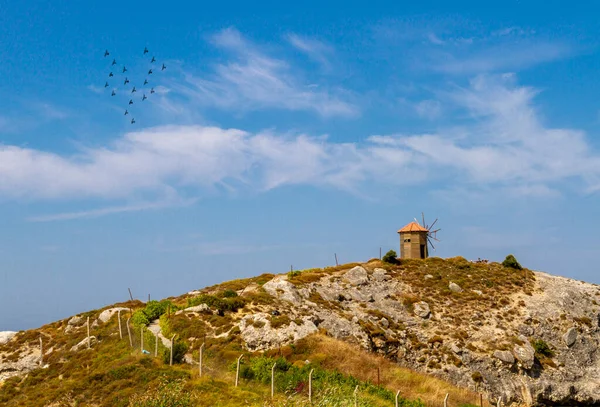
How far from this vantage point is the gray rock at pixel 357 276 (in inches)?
2874

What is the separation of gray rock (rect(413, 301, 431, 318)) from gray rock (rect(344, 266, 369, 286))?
749cm

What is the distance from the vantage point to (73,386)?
42.4m

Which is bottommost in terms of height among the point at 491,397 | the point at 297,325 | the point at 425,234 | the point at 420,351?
the point at 491,397

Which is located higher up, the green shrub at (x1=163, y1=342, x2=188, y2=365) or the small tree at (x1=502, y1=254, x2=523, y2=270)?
the small tree at (x1=502, y1=254, x2=523, y2=270)

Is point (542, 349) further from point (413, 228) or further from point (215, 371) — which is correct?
point (215, 371)

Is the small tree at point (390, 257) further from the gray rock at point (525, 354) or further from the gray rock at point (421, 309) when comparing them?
the gray rock at point (525, 354)

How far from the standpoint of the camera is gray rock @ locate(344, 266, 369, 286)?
7300 centimetres

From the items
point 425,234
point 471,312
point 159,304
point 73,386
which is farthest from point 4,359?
point 425,234

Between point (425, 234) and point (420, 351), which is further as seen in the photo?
point (425, 234)

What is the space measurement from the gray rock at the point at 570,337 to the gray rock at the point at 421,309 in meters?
16.8

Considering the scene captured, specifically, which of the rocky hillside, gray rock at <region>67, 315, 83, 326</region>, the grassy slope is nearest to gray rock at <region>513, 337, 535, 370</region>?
the rocky hillside

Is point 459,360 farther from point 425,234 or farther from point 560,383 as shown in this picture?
point 425,234

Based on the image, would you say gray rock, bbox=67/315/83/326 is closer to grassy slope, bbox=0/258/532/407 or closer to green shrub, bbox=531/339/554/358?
grassy slope, bbox=0/258/532/407

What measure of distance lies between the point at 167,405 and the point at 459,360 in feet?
121
